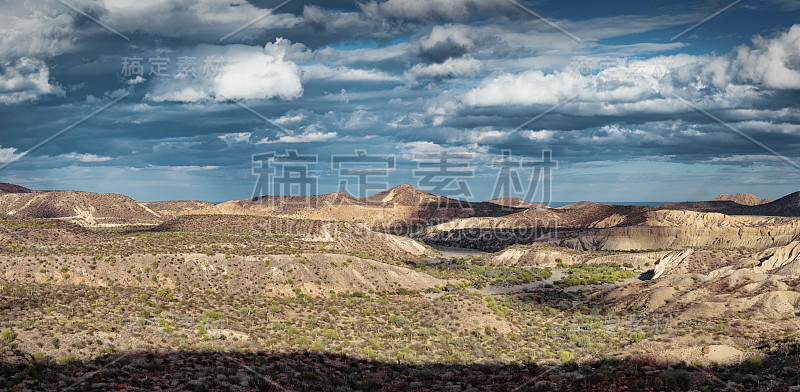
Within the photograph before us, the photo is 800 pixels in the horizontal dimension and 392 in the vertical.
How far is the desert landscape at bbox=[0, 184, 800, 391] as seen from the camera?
2717cm

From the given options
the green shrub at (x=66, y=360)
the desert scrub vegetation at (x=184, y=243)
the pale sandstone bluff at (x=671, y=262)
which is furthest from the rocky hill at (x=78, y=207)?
the green shrub at (x=66, y=360)

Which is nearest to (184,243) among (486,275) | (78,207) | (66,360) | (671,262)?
(486,275)

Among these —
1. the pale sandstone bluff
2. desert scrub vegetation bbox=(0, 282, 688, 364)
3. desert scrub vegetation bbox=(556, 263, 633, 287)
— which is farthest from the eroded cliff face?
desert scrub vegetation bbox=(0, 282, 688, 364)

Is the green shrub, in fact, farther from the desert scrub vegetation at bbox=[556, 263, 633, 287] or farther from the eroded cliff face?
the eroded cliff face

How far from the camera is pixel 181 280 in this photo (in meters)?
53.9

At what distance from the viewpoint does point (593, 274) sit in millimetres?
78938

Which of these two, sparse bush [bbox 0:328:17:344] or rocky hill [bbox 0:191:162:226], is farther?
rocky hill [bbox 0:191:162:226]

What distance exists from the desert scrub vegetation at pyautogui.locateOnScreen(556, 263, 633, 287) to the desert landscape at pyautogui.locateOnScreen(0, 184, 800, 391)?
452 mm

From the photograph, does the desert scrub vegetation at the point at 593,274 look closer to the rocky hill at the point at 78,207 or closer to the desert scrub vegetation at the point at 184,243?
the desert scrub vegetation at the point at 184,243

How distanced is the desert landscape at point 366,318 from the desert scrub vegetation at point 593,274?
452 mm

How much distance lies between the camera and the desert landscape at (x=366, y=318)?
27.2 meters

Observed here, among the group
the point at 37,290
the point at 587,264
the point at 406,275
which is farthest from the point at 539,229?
the point at 37,290

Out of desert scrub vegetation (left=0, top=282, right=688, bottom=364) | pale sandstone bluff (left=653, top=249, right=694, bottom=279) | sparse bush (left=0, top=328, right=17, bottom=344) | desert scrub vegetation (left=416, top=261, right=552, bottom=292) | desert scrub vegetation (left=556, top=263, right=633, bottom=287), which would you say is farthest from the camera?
pale sandstone bluff (left=653, top=249, right=694, bottom=279)

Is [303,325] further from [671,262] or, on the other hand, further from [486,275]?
[671,262]
